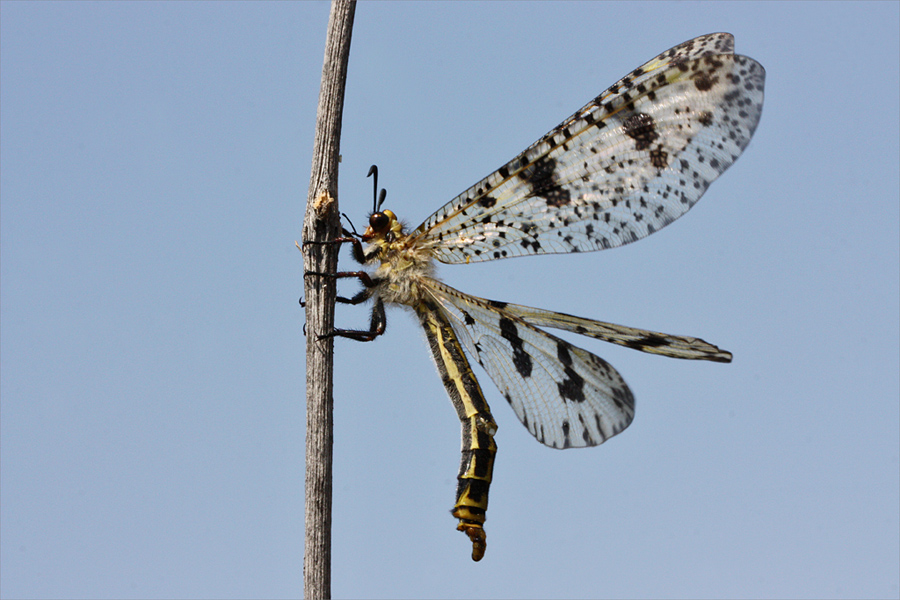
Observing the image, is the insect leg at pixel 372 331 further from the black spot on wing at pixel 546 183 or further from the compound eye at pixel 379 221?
the black spot on wing at pixel 546 183

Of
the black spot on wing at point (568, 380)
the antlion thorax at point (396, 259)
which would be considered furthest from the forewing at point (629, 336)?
the antlion thorax at point (396, 259)

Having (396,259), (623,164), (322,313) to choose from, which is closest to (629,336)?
(623,164)

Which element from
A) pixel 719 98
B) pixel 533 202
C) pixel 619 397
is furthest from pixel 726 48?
pixel 619 397

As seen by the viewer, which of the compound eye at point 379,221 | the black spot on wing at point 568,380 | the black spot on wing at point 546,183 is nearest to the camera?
the black spot on wing at point 546,183

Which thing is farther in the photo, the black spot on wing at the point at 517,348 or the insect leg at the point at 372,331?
the black spot on wing at the point at 517,348

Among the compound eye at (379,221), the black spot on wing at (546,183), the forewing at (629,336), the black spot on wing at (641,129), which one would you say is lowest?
the forewing at (629,336)

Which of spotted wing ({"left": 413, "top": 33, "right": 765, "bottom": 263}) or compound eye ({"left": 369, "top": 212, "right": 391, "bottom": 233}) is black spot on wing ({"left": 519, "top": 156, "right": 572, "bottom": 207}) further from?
compound eye ({"left": 369, "top": 212, "right": 391, "bottom": 233})

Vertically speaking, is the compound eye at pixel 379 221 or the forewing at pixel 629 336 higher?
the compound eye at pixel 379 221

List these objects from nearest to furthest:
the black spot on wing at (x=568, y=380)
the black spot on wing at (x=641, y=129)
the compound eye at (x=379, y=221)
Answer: the black spot on wing at (x=641, y=129) → the compound eye at (x=379, y=221) → the black spot on wing at (x=568, y=380)

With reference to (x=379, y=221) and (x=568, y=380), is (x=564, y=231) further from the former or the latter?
(x=379, y=221)
